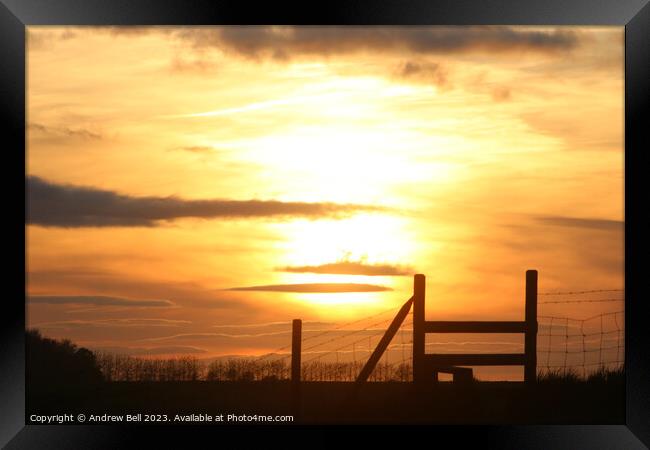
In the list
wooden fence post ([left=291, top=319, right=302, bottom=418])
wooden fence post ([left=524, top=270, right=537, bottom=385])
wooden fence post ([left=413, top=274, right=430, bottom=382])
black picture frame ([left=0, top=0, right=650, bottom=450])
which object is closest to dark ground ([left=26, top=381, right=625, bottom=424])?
wooden fence post ([left=291, top=319, right=302, bottom=418])

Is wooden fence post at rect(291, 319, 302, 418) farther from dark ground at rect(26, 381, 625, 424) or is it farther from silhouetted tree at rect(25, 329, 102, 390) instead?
silhouetted tree at rect(25, 329, 102, 390)

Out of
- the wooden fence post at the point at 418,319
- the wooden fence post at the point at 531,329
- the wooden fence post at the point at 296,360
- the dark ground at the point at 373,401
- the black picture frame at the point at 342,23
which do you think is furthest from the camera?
the wooden fence post at the point at 531,329

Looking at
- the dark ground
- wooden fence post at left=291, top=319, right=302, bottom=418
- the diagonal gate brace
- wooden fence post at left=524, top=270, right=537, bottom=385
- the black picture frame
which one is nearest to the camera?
the black picture frame

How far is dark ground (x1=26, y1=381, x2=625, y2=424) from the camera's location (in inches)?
286

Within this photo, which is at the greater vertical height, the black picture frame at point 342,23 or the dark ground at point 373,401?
the black picture frame at point 342,23

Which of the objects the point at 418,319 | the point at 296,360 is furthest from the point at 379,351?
the point at 296,360

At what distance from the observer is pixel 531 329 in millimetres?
9031

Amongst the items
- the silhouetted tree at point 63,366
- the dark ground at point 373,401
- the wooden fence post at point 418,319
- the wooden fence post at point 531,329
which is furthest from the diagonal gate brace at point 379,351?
the silhouetted tree at point 63,366

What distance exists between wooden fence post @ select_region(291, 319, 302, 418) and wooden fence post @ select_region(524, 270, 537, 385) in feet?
7.60

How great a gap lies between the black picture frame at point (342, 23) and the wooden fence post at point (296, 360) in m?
3.48

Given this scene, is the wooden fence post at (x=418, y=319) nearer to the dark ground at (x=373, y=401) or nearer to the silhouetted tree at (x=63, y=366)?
the dark ground at (x=373, y=401)

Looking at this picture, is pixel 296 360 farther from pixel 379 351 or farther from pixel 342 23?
pixel 342 23

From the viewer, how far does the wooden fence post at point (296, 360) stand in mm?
8422

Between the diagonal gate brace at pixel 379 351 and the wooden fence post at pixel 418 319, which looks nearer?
the diagonal gate brace at pixel 379 351
